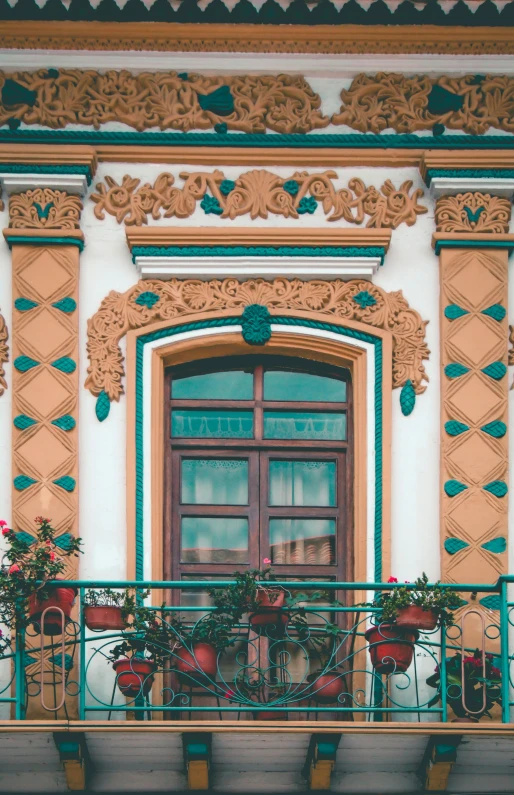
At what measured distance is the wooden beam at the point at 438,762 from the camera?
502 inches

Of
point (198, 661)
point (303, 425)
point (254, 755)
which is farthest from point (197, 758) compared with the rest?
point (303, 425)

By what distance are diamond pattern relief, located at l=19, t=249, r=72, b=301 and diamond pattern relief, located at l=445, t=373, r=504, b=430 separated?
272 cm

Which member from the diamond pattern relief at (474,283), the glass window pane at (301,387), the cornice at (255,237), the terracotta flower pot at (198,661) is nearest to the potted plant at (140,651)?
the terracotta flower pot at (198,661)

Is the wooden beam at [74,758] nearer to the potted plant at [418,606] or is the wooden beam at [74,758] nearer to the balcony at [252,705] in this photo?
the balcony at [252,705]

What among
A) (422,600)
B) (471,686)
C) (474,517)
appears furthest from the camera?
(474,517)

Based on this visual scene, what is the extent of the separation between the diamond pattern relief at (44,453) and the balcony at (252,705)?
0.95 metres

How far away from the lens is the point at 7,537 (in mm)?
13219

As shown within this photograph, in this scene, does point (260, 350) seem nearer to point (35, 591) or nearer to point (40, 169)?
point (40, 169)

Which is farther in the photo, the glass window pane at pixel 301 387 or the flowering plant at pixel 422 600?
the glass window pane at pixel 301 387

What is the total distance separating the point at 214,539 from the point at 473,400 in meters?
1.97

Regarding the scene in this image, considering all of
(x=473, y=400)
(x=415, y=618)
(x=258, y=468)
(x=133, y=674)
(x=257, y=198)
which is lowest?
(x=133, y=674)

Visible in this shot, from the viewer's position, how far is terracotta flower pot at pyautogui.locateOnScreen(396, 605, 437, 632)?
12.9 meters

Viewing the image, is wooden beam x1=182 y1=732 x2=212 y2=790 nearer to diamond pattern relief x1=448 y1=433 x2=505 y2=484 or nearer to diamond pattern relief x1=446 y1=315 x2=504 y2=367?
diamond pattern relief x1=448 y1=433 x2=505 y2=484

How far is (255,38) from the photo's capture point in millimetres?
14930
